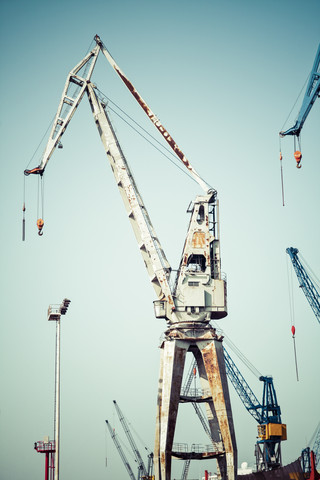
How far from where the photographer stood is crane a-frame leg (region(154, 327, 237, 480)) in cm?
6544

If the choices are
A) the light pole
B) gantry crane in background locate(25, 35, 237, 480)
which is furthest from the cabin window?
the light pole

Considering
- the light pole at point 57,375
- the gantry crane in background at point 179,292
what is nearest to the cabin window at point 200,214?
the gantry crane in background at point 179,292

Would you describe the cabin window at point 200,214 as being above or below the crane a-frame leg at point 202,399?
above

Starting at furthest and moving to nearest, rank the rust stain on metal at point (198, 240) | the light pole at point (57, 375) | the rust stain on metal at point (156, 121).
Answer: the rust stain on metal at point (156, 121) → the rust stain on metal at point (198, 240) → the light pole at point (57, 375)

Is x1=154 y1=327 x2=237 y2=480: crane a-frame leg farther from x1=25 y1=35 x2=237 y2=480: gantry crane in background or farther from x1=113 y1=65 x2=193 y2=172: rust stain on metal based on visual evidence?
x1=113 y1=65 x2=193 y2=172: rust stain on metal

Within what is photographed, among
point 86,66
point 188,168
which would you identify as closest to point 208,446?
point 188,168

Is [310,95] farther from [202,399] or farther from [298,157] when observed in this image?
[202,399]

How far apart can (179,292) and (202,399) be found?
10968 mm

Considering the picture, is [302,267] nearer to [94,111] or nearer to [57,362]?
[94,111]

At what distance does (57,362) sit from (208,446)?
17.4 metres

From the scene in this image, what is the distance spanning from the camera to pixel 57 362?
206 feet

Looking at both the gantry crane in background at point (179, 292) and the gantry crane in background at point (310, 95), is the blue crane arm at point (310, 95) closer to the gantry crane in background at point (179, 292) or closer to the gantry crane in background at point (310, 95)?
the gantry crane in background at point (310, 95)

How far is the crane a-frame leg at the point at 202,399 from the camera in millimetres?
65438

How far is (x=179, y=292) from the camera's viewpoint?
2776 inches
